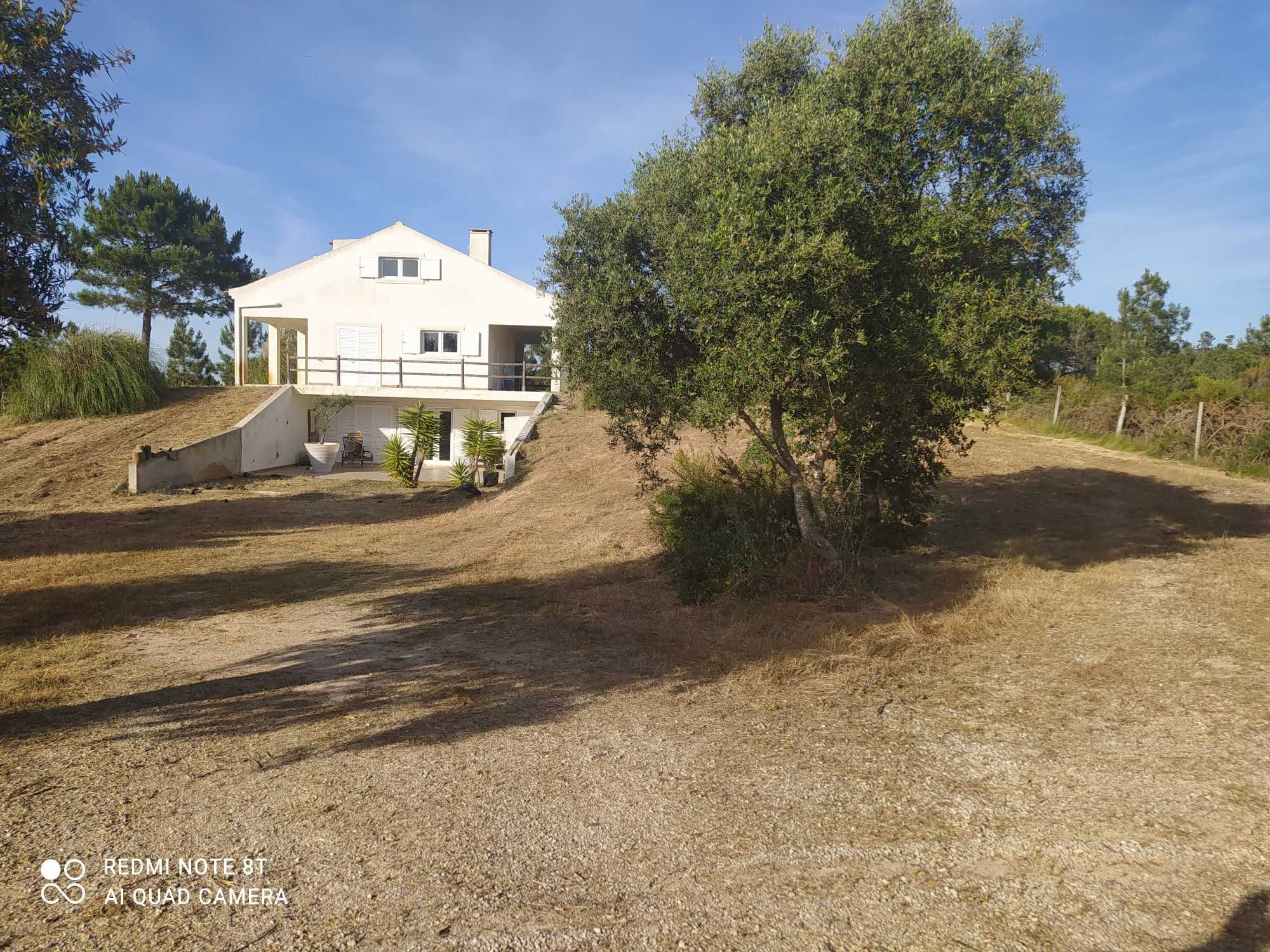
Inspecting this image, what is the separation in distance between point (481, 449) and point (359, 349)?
10.1m

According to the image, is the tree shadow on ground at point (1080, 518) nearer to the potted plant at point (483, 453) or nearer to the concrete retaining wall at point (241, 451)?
the potted plant at point (483, 453)

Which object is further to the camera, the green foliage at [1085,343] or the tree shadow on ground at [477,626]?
the green foliage at [1085,343]

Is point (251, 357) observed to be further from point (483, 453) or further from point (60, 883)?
point (60, 883)

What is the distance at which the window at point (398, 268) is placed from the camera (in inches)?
1083

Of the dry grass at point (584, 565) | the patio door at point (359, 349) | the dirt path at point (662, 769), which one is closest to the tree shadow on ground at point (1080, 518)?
the dry grass at point (584, 565)

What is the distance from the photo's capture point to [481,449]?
1988cm

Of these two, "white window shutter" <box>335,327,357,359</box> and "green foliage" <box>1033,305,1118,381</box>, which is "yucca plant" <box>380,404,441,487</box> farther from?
"green foliage" <box>1033,305,1118,381</box>

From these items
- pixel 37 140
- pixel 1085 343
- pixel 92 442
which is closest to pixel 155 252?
pixel 92 442

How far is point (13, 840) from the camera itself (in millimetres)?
3643

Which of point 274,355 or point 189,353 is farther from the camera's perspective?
point 189,353

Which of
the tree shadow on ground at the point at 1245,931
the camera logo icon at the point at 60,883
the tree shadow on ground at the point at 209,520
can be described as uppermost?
the tree shadow on ground at the point at 1245,931

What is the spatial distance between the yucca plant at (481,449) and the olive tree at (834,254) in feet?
34.5

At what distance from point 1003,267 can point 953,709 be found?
502 cm

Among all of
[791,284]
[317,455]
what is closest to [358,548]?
[791,284]
